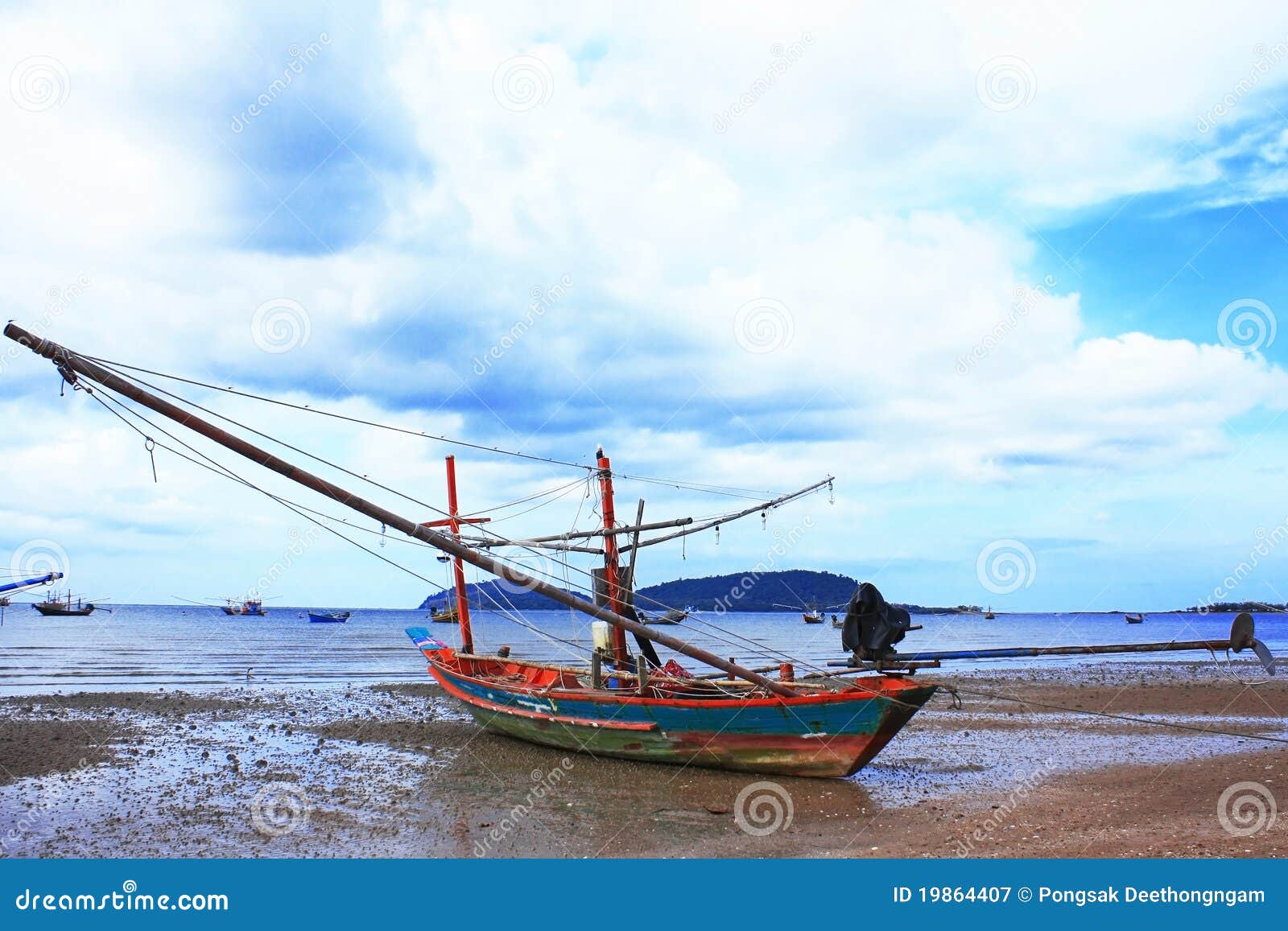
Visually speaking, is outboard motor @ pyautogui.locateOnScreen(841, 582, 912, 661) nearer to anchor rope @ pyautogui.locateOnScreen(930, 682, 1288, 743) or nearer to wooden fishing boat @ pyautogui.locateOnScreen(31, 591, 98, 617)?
anchor rope @ pyautogui.locateOnScreen(930, 682, 1288, 743)

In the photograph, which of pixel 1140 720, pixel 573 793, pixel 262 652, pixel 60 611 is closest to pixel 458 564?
pixel 573 793

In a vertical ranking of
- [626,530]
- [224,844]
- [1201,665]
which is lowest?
[1201,665]

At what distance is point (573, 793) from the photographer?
16406mm

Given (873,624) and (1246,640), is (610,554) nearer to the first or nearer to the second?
(873,624)

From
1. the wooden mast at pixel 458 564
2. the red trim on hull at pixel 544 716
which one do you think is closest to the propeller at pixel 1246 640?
the red trim on hull at pixel 544 716

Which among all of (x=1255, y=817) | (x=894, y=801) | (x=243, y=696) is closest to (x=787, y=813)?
(x=894, y=801)

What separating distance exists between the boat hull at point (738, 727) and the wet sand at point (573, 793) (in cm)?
41

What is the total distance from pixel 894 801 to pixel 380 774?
10285 millimetres

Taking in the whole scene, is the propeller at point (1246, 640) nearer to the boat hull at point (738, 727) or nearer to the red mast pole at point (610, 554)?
the boat hull at point (738, 727)

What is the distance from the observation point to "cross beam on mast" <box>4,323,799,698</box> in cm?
1136

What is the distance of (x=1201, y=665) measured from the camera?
51.0m

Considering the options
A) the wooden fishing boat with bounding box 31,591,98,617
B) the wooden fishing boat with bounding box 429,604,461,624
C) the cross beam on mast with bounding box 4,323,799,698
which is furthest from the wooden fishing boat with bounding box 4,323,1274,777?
the wooden fishing boat with bounding box 31,591,98,617

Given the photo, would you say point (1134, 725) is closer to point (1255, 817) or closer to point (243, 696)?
point (1255, 817)

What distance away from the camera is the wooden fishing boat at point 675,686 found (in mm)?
13125
